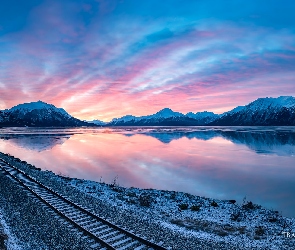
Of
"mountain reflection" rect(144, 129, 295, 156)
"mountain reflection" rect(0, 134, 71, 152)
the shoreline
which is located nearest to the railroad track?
the shoreline

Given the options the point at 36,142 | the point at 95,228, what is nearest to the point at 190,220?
the point at 95,228

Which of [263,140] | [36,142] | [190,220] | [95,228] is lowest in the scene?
[263,140]

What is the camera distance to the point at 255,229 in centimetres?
1388

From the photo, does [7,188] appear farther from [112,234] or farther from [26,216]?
[112,234]

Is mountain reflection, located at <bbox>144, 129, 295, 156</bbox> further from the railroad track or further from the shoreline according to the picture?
the railroad track

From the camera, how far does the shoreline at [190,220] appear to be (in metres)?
12.2

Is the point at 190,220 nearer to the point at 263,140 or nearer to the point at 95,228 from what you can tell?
the point at 95,228

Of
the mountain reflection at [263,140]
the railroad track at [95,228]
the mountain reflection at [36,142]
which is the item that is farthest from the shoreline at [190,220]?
the mountain reflection at [36,142]

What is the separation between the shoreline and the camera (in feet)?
40.0

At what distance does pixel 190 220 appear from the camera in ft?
50.3

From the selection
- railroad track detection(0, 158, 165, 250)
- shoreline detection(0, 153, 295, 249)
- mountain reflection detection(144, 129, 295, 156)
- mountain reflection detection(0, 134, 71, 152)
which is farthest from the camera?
mountain reflection detection(0, 134, 71, 152)

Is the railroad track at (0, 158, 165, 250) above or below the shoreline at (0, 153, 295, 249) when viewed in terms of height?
above

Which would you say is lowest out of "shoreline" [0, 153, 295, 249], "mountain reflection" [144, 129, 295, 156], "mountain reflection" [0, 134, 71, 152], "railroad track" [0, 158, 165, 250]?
"mountain reflection" [144, 129, 295, 156]

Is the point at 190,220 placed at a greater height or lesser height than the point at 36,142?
lesser
